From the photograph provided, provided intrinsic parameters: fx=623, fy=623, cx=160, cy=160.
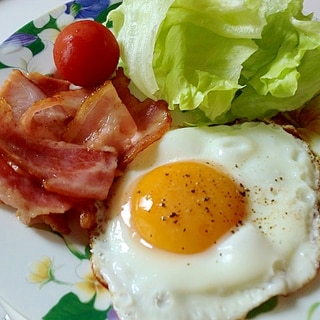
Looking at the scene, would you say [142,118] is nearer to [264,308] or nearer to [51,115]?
[51,115]

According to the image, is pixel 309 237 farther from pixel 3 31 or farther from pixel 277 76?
pixel 3 31

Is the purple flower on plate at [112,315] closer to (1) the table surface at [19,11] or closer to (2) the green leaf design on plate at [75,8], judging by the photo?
(2) the green leaf design on plate at [75,8]

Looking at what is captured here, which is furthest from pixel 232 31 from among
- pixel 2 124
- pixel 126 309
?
pixel 126 309

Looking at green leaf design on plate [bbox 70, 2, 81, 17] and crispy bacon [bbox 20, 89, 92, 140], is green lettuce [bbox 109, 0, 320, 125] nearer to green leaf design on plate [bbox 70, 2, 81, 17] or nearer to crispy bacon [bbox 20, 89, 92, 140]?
crispy bacon [bbox 20, 89, 92, 140]

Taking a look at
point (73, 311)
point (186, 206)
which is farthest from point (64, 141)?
point (73, 311)

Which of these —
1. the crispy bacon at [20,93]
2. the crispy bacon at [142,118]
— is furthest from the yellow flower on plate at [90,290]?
the crispy bacon at [20,93]

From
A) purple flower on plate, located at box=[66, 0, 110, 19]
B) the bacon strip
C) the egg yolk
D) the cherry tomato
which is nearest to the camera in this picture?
the egg yolk

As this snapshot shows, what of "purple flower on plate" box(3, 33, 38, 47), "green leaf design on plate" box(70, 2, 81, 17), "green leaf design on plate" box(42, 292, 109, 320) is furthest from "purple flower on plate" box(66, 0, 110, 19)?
"green leaf design on plate" box(42, 292, 109, 320)

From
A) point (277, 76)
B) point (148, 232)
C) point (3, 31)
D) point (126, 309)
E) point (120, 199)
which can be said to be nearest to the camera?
point (126, 309)
